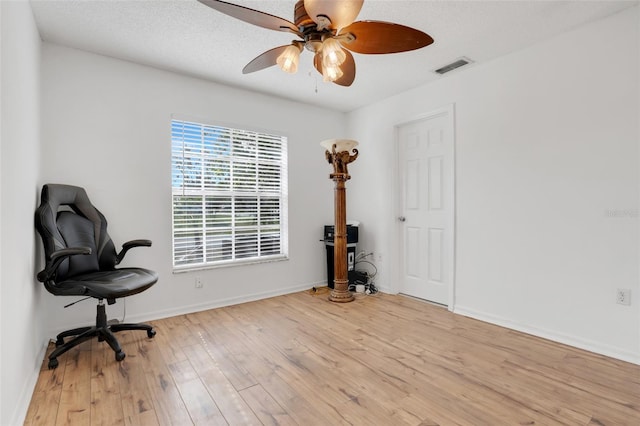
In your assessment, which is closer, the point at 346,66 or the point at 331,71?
the point at 331,71

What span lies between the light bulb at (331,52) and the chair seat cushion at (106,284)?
1.95 meters

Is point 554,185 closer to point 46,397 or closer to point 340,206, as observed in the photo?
point 340,206

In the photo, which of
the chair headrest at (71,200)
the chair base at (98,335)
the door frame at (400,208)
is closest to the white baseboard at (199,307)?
the chair base at (98,335)

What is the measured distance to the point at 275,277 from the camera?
12.8 ft

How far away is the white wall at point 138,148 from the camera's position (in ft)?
8.73

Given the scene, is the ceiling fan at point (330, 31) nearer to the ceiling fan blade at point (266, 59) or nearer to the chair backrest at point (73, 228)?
the ceiling fan blade at point (266, 59)

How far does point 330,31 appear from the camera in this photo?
159 cm

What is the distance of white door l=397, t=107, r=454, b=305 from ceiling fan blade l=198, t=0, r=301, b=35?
224 centimetres

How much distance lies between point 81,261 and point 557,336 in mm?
3744

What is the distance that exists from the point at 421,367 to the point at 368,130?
2.98m

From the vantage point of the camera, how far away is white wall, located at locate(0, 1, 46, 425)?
147cm

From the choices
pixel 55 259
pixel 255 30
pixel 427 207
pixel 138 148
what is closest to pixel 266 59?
pixel 255 30

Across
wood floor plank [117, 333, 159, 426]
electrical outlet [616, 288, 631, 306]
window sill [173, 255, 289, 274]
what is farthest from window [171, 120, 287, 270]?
electrical outlet [616, 288, 631, 306]

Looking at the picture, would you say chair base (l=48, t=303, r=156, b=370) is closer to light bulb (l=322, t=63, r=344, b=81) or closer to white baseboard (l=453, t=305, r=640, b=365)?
light bulb (l=322, t=63, r=344, b=81)
